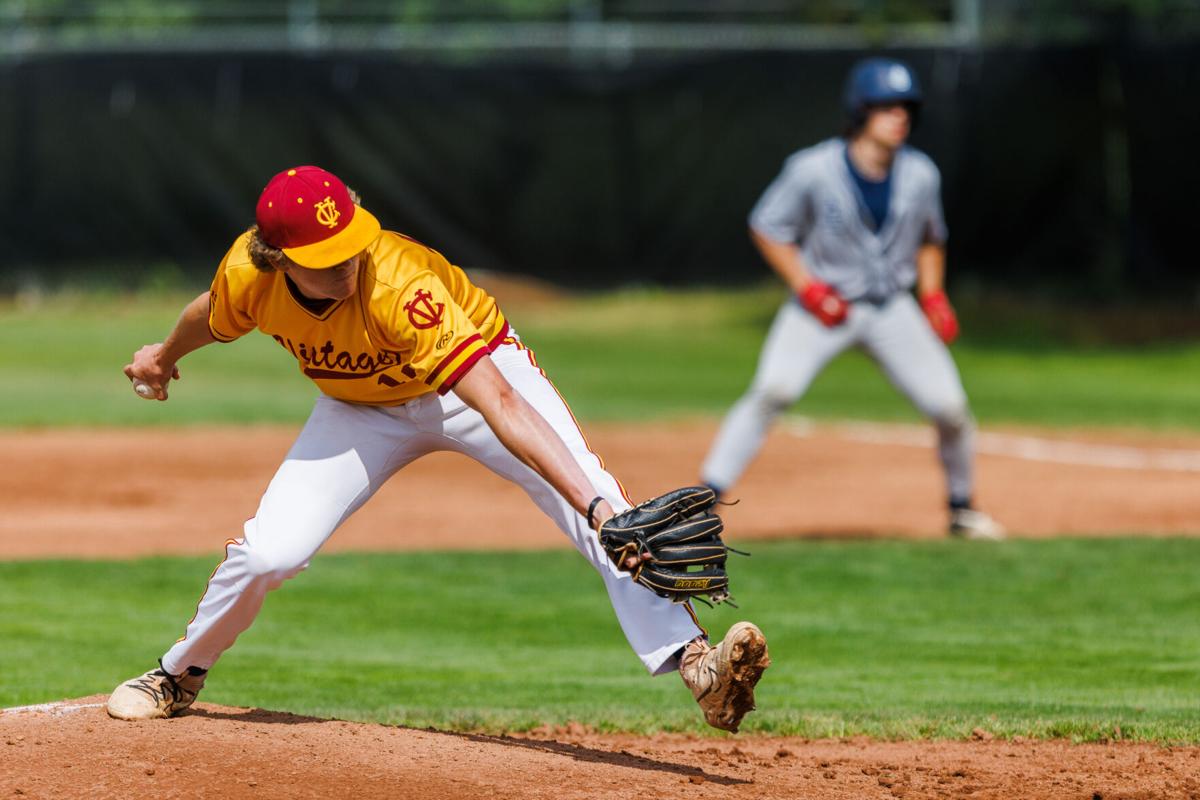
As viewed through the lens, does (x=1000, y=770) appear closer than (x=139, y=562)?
Yes

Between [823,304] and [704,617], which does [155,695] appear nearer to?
[704,617]

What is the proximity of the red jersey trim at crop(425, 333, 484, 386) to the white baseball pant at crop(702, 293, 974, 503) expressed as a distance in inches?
174

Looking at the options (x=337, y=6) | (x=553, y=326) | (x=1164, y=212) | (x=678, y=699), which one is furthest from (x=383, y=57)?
(x=678, y=699)

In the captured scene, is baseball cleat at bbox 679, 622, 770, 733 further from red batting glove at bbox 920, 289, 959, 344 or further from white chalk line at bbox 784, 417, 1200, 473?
white chalk line at bbox 784, 417, 1200, 473

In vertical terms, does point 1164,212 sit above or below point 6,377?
→ above

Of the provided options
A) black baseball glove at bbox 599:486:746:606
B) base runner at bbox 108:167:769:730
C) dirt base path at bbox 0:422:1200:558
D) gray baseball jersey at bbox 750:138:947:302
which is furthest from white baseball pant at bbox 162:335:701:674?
dirt base path at bbox 0:422:1200:558

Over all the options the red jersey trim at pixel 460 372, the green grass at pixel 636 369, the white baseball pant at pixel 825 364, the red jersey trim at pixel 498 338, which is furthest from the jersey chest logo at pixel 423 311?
the green grass at pixel 636 369

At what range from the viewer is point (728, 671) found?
4.78m

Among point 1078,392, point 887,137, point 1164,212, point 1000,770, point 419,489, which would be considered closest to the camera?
point 1000,770

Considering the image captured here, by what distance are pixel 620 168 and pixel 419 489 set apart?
1093 centimetres

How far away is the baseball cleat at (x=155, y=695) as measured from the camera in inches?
208

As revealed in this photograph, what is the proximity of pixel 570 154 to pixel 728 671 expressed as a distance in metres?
18.1

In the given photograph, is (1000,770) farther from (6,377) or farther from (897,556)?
(6,377)

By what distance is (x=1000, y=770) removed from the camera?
5324 millimetres
